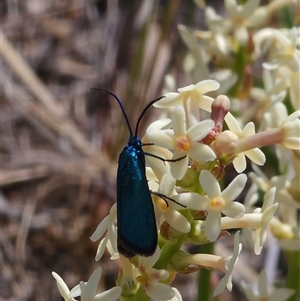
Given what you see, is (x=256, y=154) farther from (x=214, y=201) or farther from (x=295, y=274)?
(x=295, y=274)

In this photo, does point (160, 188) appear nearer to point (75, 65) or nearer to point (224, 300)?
point (224, 300)

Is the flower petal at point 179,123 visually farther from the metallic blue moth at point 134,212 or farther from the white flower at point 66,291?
the white flower at point 66,291

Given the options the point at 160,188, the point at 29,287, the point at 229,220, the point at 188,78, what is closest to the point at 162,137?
the point at 160,188

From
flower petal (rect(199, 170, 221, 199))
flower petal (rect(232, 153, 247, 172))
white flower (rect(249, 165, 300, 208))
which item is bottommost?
white flower (rect(249, 165, 300, 208))

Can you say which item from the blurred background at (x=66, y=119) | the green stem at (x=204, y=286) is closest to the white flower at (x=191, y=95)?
Answer: the green stem at (x=204, y=286)

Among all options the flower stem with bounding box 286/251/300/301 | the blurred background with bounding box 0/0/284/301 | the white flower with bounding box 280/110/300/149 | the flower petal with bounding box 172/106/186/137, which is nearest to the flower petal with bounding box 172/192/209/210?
the flower petal with bounding box 172/106/186/137

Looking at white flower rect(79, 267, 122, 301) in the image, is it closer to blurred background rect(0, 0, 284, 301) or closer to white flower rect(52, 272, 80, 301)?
white flower rect(52, 272, 80, 301)

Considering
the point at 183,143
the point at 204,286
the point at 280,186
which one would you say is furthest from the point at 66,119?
the point at 183,143
